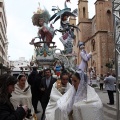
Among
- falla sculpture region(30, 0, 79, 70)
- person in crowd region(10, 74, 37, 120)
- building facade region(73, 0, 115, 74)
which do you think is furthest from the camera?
building facade region(73, 0, 115, 74)

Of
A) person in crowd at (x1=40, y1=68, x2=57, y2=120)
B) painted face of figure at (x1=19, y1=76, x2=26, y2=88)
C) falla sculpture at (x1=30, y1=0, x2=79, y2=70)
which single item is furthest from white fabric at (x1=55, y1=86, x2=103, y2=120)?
falla sculpture at (x1=30, y1=0, x2=79, y2=70)

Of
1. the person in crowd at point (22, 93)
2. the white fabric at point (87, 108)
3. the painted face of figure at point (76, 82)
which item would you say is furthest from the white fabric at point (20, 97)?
the painted face of figure at point (76, 82)

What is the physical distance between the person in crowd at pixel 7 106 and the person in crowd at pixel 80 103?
122cm

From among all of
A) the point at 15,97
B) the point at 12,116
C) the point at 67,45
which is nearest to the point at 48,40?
the point at 67,45

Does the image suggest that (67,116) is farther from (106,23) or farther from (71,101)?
(106,23)

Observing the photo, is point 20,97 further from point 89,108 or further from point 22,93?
point 89,108

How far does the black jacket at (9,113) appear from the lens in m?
2.64

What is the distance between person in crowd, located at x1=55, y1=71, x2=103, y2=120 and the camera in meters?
3.79

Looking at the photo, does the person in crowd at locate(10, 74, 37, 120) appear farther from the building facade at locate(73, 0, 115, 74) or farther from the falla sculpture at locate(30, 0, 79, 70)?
the building facade at locate(73, 0, 115, 74)

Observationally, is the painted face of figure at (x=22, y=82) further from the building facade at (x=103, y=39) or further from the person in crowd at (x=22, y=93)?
the building facade at (x=103, y=39)

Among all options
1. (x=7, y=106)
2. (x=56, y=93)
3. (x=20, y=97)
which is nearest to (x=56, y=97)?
(x=56, y=93)

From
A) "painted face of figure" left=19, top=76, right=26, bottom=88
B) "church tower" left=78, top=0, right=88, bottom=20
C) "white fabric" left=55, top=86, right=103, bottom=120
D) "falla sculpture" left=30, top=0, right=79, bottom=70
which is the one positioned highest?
"church tower" left=78, top=0, right=88, bottom=20

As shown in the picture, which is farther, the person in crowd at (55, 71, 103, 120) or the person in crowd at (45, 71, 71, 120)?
the person in crowd at (45, 71, 71, 120)

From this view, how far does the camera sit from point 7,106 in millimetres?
2820
